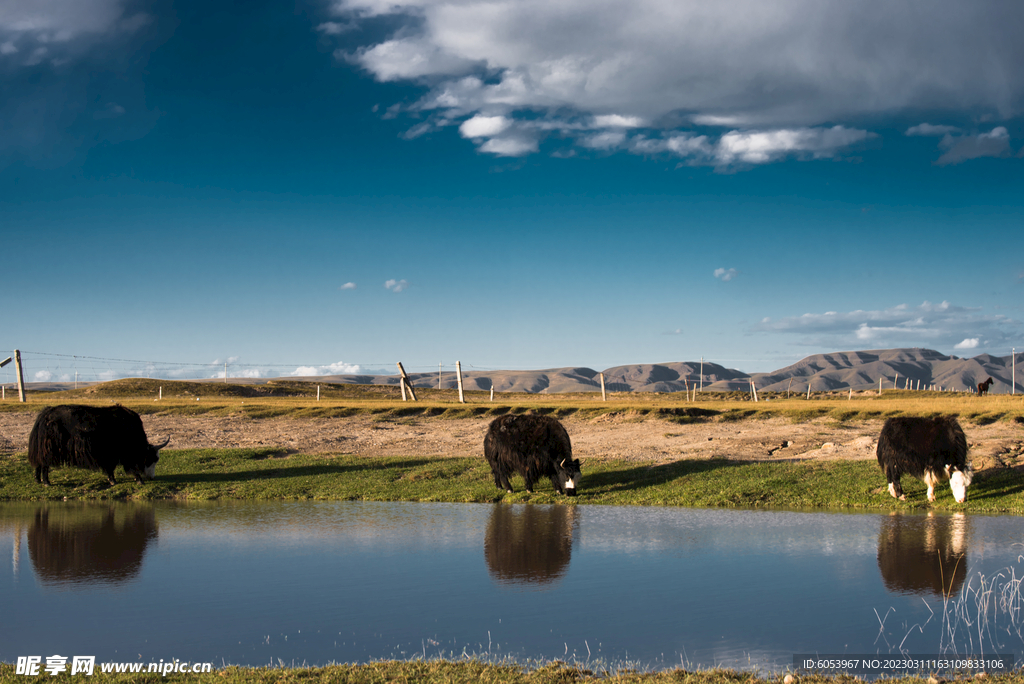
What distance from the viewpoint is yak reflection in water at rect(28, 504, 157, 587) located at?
12086 millimetres

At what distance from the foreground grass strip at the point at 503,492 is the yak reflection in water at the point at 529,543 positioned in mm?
1599

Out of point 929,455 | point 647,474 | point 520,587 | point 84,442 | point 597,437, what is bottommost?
point 520,587

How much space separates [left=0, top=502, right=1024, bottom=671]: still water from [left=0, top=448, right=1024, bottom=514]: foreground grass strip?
161 centimetres

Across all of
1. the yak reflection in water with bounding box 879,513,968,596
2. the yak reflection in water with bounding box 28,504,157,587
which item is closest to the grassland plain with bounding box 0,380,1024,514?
the yak reflection in water with bounding box 879,513,968,596

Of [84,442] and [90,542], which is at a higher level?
[84,442]

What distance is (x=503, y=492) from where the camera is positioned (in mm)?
19688

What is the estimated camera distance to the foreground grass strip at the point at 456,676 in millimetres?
7102

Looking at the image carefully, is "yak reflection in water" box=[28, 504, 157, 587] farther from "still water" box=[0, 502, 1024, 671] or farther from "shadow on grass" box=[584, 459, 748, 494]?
"shadow on grass" box=[584, 459, 748, 494]

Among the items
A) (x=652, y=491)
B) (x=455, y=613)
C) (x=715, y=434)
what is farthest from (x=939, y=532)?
(x=715, y=434)

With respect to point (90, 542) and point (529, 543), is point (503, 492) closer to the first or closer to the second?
point (529, 543)

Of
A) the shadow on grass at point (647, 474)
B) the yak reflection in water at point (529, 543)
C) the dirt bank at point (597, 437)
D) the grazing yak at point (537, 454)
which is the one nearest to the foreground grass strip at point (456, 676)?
the yak reflection in water at point (529, 543)

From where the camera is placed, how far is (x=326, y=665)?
7.77m

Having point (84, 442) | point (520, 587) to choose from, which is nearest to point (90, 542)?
point (84, 442)

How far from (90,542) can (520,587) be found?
971 centimetres
